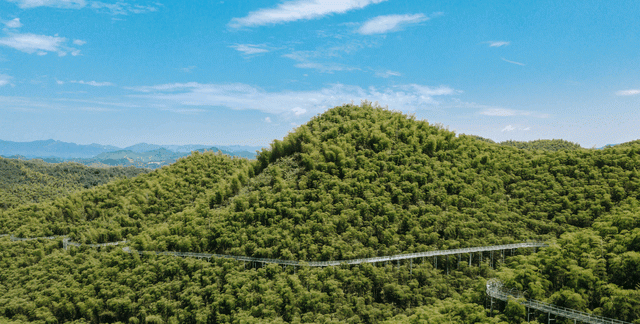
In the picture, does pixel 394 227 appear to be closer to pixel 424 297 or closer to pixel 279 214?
pixel 424 297

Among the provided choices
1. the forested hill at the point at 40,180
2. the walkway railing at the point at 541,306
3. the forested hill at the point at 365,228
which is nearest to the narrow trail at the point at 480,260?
the walkway railing at the point at 541,306

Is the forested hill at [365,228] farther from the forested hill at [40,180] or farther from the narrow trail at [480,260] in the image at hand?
the forested hill at [40,180]

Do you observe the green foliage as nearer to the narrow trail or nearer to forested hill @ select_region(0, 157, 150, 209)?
the narrow trail

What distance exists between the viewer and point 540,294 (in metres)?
26.4

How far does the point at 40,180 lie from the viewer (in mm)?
113938

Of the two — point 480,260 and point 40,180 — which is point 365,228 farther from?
point 40,180

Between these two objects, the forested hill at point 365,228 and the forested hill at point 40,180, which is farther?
the forested hill at point 40,180

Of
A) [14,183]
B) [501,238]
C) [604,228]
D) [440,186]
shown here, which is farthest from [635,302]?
[14,183]

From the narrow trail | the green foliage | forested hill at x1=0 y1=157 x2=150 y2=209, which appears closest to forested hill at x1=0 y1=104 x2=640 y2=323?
the narrow trail

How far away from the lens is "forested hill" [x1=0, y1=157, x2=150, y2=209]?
3863 inches

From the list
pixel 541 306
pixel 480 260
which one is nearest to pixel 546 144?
pixel 480 260

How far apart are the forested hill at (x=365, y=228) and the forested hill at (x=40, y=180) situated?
174ft

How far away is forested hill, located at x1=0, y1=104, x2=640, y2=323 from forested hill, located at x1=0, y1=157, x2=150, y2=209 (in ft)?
174

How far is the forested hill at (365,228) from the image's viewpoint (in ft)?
99.9
